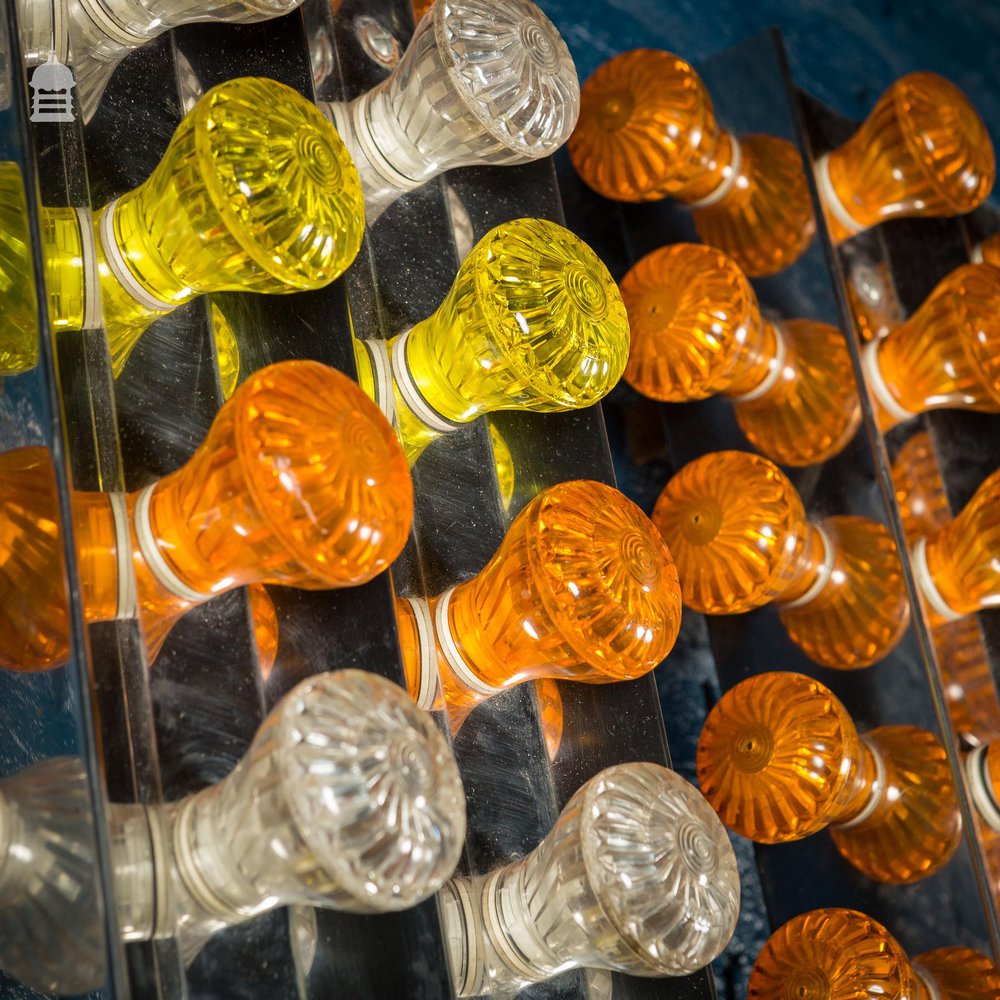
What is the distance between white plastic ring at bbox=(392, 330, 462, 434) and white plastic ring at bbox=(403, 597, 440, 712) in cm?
6

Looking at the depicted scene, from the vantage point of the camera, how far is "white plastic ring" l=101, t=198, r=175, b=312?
0.37 metres

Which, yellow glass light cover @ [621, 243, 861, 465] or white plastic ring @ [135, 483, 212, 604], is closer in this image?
white plastic ring @ [135, 483, 212, 604]

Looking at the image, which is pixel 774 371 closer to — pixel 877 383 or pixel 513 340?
pixel 877 383

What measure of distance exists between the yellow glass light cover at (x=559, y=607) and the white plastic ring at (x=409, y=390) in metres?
0.05

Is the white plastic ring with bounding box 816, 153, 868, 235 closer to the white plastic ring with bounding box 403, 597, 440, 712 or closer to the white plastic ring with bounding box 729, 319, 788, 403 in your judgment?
the white plastic ring with bounding box 729, 319, 788, 403

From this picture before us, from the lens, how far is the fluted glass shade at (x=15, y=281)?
34 cm

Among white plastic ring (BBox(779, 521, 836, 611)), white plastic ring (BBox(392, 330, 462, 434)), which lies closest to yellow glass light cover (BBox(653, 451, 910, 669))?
white plastic ring (BBox(779, 521, 836, 611))

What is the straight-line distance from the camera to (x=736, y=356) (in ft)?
1.70

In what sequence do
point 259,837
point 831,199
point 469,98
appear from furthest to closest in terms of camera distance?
point 831,199 < point 469,98 < point 259,837

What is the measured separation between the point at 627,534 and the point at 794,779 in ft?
0.43

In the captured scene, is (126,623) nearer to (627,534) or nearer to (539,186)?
(627,534)

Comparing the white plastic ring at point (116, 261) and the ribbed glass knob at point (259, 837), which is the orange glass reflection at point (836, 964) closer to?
the ribbed glass knob at point (259, 837)

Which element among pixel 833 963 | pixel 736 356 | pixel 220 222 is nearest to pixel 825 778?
pixel 833 963

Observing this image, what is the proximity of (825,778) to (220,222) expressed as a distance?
273 mm
